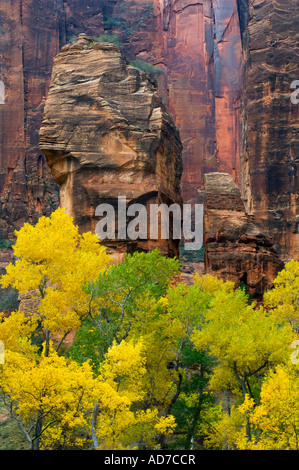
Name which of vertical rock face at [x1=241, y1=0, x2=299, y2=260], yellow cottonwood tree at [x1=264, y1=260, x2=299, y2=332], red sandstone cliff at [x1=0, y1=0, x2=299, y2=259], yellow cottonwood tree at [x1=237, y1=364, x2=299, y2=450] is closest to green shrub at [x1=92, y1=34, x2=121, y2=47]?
red sandstone cliff at [x1=0, y1=0, x2=299, y2=259]

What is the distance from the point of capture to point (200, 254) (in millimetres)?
72562

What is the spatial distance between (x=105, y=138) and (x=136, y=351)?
692 inches

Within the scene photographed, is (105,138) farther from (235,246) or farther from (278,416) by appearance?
(278,416)

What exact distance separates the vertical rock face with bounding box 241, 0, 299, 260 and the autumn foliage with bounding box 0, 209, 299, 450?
3104cm

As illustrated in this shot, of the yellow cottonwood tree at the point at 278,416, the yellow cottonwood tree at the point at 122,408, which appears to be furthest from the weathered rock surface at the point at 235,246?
the yellow cottonwood tree at the point at 278,416

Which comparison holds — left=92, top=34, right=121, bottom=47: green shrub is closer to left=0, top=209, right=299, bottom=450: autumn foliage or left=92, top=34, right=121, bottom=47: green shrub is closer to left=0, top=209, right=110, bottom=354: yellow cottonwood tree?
left=0, top=209, right=299, bottom=450: autumn foliage

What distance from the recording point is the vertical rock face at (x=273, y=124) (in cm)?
5628

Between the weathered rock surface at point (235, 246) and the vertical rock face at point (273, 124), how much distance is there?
56.0ft

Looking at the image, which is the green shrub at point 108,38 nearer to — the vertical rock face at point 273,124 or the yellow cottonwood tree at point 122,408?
the vertical rock face at point 273,124

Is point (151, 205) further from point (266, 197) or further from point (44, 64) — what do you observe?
point (44, 64)

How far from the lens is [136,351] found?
20031mm

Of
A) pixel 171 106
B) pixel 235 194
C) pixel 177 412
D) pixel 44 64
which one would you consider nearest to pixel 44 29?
pixel 44 64

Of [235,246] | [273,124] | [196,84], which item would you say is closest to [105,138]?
[235,246]
